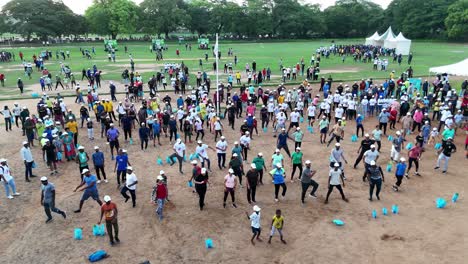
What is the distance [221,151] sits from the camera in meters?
13.4

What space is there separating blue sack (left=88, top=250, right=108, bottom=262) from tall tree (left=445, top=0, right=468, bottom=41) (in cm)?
7763

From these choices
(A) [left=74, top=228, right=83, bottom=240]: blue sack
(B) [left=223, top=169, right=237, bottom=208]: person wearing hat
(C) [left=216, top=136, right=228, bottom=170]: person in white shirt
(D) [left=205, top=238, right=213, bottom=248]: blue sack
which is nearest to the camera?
(D) [left=205, top=238, right=213, bottom=248]: blue sack

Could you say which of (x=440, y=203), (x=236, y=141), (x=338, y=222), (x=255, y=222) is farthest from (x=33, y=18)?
(x=440, y=203)

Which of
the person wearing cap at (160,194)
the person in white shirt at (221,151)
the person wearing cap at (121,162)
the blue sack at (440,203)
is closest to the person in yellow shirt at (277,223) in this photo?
the person wearing cap at (160,194)

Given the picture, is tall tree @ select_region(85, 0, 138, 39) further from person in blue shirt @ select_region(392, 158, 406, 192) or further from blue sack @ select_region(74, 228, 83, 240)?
person in blue shirt @ select_region(392, 158, 406, 192)

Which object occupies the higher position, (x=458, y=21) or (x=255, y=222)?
(x=458, y=21)

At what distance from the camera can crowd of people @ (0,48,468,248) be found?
35.5 feet

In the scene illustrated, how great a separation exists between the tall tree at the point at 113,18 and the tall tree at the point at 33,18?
600 cm

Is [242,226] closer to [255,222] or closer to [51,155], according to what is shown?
[255,222]

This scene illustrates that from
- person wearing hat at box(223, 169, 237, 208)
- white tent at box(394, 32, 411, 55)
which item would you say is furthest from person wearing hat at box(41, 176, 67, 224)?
white tent at box(394, 32, 411, 55)

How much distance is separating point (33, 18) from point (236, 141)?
68.0m

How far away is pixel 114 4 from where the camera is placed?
7700 cm

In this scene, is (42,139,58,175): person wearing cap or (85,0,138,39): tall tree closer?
(42,139,58,175): person wearing cap

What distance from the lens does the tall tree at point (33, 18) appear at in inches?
2680
